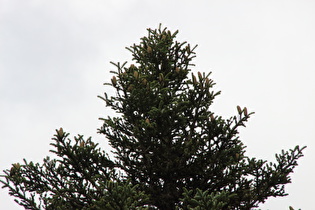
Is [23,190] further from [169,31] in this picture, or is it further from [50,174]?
[169,31]

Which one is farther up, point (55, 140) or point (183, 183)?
point (55, 140)

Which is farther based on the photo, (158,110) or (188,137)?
(188,137)

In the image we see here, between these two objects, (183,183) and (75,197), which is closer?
(75,197)

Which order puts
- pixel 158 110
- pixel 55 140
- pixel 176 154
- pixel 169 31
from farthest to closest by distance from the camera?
pixel 169 31 < pixel 176 154 < pixel 158 110 < pixel 55 140

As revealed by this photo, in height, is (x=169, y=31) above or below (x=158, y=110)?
above

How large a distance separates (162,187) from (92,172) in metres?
2.17

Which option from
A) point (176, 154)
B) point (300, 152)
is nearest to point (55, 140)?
point (176, 154)

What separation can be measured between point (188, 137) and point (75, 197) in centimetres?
353

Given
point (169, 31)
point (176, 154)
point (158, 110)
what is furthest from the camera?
point (169, 31)

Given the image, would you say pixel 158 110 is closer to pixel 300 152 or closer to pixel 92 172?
pixel 92 172

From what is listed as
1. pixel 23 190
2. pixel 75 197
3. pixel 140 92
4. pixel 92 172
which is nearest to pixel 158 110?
pixel 140 92

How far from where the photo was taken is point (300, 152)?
389 inches

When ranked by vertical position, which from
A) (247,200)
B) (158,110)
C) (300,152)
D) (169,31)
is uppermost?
(169,31)

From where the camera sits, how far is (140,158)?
414 inches
